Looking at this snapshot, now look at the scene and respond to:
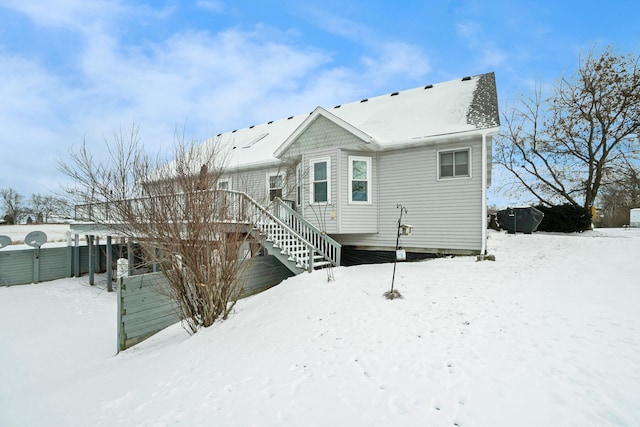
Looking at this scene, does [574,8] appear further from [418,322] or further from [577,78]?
[418,322]

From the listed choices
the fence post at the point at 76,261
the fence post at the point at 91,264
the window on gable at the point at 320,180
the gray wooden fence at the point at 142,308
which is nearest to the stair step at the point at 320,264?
the window on gable at the point at 320,180

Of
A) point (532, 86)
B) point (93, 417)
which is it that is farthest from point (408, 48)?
point (93, 417)

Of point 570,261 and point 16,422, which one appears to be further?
point 570,261

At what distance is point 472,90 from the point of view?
10.9 metres

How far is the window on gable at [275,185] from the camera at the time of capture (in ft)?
41.0

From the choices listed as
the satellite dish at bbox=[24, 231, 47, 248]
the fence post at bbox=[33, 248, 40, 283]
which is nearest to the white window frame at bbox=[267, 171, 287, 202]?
the satellite dish at bbox=[24, 231, 47, 248]

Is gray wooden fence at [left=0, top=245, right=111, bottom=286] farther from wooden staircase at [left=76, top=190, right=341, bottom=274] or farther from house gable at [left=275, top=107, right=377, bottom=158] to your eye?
house gable at [left=275, top=107, right=377, bottom=158]

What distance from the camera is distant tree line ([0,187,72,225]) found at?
36.2ft

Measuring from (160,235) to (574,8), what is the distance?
14262 millimetres

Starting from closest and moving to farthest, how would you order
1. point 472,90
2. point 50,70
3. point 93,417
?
point 93,417 → point 472,90 → point 50,70

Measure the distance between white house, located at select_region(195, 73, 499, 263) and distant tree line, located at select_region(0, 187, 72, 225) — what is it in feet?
26.4

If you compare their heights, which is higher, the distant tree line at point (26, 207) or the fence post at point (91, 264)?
the distant tree line at point (26, 207)

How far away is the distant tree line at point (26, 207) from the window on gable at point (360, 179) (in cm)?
978

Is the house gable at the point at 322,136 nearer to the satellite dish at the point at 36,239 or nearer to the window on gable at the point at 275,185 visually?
the window on gable at the point at 275,185
